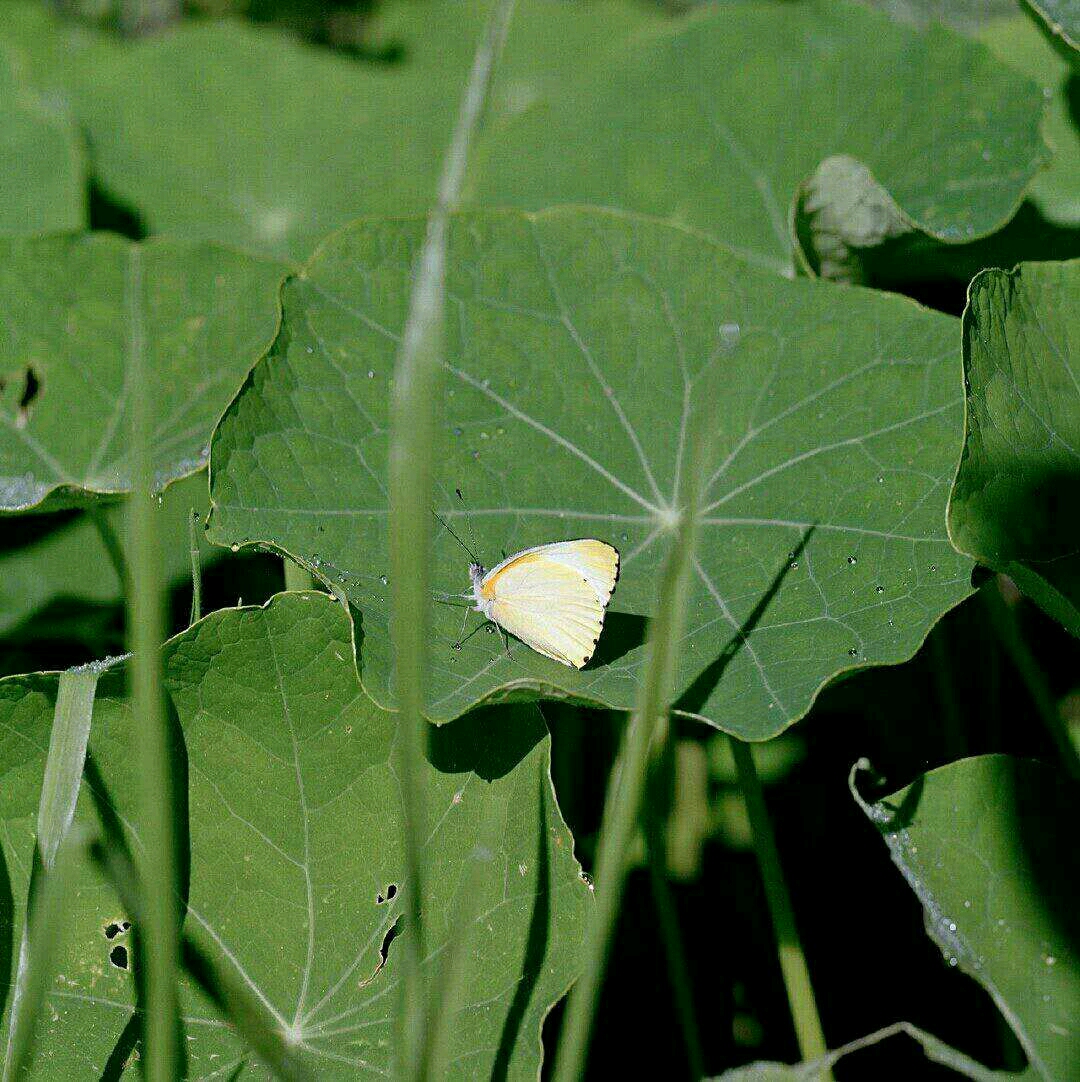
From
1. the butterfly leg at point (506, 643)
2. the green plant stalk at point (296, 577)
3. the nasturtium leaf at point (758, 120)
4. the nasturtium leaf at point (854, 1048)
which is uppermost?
the nasturtium leaf at point (758, 120)

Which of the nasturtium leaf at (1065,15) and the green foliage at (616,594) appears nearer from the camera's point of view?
the green foliage at (616,594)

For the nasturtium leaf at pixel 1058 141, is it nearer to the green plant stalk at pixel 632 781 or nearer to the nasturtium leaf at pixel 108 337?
the nasturtium leaf at pixel 108 337

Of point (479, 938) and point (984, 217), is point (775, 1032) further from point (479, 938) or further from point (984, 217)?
point (984, 217)

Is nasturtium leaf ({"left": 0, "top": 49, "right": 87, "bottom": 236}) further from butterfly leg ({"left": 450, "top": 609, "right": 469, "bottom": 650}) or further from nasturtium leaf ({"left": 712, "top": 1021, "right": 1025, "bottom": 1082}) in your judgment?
nasturtium leaf ({"left": 712, "top": 1021, "right": 1025, "bottom": 1082})

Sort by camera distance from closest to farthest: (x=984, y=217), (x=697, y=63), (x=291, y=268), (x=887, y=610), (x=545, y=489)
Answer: (x=887, y=610) < (x=545, y=489) < (x=984, y=217) < (x=291, y=268) < (x=697, y=63)

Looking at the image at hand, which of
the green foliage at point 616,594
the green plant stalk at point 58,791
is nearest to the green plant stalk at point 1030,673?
the green foliage at point 616,594

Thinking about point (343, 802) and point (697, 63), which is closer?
point (343, 802)

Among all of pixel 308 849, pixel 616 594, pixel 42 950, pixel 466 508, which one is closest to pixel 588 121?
pixel 466 508

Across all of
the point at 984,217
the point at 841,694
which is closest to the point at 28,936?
the point at 841,694

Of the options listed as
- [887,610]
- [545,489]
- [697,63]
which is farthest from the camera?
[697,63]
